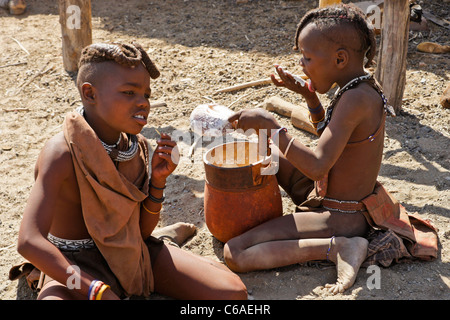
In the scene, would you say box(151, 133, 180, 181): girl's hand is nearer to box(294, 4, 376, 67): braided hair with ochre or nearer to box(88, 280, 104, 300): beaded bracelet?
box(88, 280, 104, 300): beaded bracelet

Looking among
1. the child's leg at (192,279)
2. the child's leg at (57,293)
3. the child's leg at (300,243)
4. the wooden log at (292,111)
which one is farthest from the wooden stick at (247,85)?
the child's leg at (57,293)

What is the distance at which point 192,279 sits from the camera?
2.79m

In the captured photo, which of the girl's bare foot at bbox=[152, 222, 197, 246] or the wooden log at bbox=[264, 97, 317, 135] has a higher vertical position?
the wooden log at bbox=[264, 97, 317, 135]

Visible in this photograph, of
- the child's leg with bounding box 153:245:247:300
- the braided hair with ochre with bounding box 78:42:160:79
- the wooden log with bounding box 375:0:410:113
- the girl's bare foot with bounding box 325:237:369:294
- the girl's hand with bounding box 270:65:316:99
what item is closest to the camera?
the braided hair with ochre with bounding box 78:42:160:79

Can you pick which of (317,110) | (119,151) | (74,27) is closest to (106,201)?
(119,151)

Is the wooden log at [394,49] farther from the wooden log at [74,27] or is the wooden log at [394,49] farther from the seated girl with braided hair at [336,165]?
the wooden log at [74,27]

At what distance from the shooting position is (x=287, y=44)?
6.48 metres

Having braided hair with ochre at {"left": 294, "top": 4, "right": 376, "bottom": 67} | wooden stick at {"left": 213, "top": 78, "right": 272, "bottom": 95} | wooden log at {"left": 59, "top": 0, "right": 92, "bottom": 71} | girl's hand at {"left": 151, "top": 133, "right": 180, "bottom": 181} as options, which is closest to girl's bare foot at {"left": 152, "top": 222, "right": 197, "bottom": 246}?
girl's hand at {"left": 151, "top": 133, "right": 180, "bottom": 181}

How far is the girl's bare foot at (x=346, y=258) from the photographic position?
2.86 metres

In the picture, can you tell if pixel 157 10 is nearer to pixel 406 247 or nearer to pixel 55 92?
pixel 55 92

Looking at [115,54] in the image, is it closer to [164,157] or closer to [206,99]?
[164,157]

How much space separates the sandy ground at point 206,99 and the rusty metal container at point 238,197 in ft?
0.74

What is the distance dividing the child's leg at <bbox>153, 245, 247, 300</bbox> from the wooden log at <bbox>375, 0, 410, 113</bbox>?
2.77 metres

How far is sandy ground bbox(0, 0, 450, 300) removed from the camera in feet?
9.99
